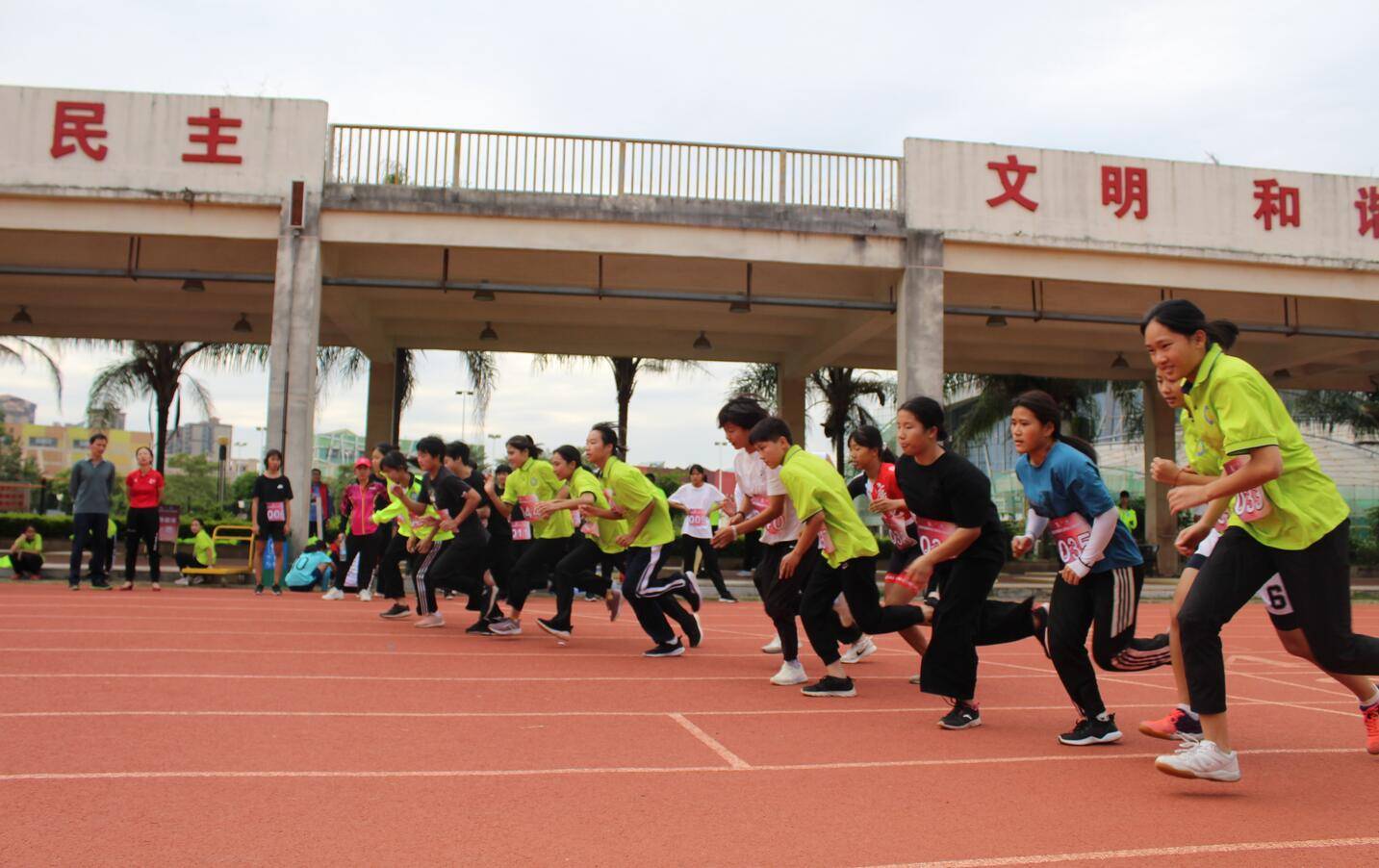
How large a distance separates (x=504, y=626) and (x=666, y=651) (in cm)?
181

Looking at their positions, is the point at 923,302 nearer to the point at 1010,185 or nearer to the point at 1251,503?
the point at 1010,185

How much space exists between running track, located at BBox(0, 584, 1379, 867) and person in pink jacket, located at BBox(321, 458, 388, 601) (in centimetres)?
468

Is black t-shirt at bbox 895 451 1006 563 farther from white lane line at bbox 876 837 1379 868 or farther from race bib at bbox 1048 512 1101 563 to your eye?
white lane line at bbox 876 837 1379 868

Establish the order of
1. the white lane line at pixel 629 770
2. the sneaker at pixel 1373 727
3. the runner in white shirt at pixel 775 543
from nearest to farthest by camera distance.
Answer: the white lane line at pixel 629 770, the sneaker at pixel 1373 727, the runner in white shirt at pixel 775 543

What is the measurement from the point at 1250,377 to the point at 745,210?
12368 millimetres

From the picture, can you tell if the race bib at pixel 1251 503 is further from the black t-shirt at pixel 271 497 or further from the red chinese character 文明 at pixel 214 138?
the red chinese character 文明 at pixel 214 138

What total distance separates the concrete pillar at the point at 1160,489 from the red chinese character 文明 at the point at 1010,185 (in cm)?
933

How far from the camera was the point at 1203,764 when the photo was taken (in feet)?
13.6

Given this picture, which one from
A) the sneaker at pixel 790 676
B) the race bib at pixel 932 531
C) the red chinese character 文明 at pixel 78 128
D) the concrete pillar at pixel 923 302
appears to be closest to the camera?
the race bib at pixel 932 531

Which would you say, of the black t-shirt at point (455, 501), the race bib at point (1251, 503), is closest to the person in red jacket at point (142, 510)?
the black t-shirt at point (455, 501)

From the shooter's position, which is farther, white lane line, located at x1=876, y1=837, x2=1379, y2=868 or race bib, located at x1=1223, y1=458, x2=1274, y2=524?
race bib, located at x1=1223, y1=458, x2=1274, y2=524

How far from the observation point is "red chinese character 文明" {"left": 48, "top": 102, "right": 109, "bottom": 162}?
15.2 m

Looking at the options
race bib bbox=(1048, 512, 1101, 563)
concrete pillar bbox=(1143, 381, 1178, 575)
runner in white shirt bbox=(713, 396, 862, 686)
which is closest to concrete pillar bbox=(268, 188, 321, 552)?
runner in white shirt bbox=(713, 396, 862, 686)

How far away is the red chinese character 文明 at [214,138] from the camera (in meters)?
15.4
